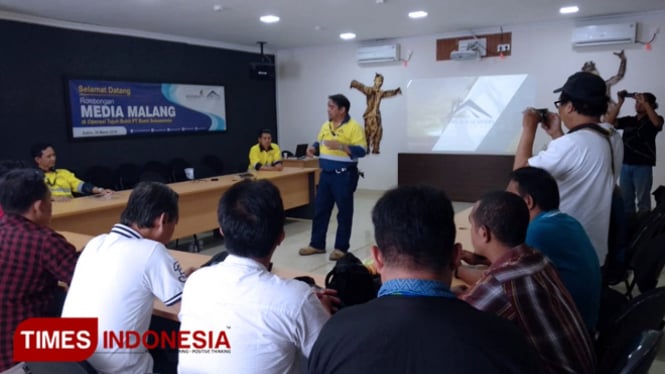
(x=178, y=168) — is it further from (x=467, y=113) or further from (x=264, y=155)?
(x=467, y=113)

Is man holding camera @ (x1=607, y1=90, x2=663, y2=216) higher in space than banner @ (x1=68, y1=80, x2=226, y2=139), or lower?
lower

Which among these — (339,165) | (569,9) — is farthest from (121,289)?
(569,9)

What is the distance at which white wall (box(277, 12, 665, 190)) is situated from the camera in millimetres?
6465

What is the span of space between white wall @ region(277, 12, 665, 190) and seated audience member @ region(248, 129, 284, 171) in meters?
2.70

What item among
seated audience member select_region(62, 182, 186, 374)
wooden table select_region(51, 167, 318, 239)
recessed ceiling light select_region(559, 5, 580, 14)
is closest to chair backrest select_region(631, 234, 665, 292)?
seated audience member select_region(62, 182, 186, 374)

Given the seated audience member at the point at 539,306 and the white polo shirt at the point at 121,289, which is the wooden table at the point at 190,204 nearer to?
the white polo shirt at the point at 121,289

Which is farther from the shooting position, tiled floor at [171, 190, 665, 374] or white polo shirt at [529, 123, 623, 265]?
tiled floor at [171, 190, 665, 374]

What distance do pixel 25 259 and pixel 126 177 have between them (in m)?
4.99

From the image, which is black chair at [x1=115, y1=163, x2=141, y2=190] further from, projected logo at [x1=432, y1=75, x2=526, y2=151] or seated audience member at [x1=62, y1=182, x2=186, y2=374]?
seated audience member at [x1=62, y1=182, x2=186, y2=374]

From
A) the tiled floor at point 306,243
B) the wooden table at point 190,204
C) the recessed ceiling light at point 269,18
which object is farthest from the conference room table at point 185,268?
the recessed ceiling light at point 269,18

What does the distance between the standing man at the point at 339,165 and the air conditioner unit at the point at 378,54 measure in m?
3.82

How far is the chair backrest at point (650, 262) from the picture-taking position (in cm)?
232

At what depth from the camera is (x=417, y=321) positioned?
845mm

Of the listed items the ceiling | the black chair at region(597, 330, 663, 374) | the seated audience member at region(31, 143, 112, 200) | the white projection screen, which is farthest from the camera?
the white projection screen
